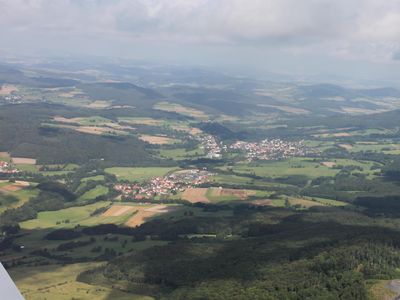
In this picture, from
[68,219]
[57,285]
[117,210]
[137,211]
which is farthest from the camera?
[117,210]

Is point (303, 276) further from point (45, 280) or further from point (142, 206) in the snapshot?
point (142, 206)

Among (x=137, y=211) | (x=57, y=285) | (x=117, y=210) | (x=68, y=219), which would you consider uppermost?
(x=137, y=211)

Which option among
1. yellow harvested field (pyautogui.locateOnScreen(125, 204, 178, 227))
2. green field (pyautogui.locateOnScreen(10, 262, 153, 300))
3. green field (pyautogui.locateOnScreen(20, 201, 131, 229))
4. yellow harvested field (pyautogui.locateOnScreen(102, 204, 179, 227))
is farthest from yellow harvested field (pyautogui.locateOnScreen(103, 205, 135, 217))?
green field (pyautogui.locateOnScreen(10, 262, 153, 300))

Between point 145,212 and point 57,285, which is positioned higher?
point 145,212

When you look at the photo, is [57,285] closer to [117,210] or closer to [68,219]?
[68,219]

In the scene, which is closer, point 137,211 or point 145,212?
point 145,212

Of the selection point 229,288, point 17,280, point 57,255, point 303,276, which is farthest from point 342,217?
point 17,280

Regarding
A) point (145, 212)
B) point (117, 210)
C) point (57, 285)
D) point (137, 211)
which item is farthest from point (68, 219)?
point (57, 285)

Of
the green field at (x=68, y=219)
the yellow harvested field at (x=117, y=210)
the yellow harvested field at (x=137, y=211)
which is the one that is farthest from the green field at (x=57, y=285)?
the yellow harvested field at (x=117, y=210)
